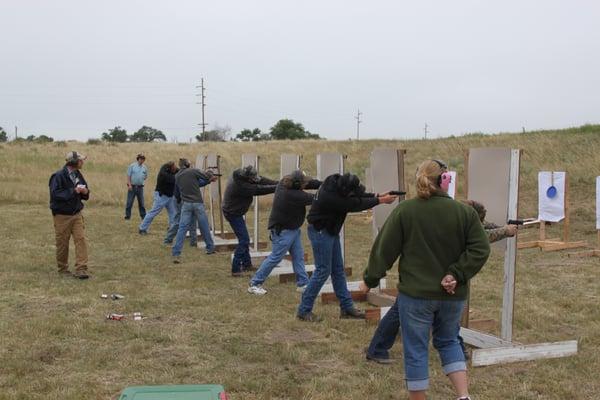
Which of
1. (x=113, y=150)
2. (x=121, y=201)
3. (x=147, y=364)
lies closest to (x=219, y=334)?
(x=147, y=364)

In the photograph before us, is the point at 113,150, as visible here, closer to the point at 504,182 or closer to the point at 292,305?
the point at 292,305

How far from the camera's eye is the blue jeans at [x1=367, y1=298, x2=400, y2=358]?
15.9 ft

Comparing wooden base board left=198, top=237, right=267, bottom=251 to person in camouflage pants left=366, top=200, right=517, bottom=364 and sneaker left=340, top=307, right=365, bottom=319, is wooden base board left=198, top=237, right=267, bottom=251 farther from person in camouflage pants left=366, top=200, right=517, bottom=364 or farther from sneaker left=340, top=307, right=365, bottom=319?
person in camouflage pants left=366, top=200, right=517, bottom=364

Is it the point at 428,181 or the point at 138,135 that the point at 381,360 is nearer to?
the point at 428,181

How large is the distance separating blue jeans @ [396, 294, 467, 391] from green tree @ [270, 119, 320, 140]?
190 feet

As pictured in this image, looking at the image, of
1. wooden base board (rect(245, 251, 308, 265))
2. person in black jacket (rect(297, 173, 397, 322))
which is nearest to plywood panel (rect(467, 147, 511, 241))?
person in black jacket (rect(297, 173, 397, 322))

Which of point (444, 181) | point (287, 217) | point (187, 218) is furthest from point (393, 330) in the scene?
point (187, 218)

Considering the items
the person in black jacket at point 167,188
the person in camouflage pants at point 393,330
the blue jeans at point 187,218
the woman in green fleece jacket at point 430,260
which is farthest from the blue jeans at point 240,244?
the woman in green fleece jacket at point 430,260

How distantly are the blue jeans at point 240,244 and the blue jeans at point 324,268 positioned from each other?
2.57 m

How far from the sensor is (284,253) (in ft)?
24.0

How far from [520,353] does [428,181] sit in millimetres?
2333

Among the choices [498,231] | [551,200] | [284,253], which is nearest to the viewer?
[498,231]

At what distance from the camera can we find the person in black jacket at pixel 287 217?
7.02 meters

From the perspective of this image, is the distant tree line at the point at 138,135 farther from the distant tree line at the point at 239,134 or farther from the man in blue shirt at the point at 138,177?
the man in blue shirt at the point at 138,177
